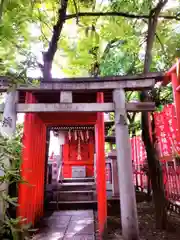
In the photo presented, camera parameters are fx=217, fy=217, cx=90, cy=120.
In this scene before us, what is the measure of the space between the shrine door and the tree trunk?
8060 mm

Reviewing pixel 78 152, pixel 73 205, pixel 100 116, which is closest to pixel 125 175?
pixel 100 116

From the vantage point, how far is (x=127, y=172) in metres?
4.78

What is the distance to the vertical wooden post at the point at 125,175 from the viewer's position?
4539 mm

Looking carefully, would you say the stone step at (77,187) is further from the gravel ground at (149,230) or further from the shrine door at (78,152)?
the shrine door at (78,152)

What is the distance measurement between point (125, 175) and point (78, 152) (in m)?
9.41

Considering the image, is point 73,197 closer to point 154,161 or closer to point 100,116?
point 154,161

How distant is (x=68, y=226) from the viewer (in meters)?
5.97

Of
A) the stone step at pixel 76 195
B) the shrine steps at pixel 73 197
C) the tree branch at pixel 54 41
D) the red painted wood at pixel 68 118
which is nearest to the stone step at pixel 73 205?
the shrine steps at pixel 73 197

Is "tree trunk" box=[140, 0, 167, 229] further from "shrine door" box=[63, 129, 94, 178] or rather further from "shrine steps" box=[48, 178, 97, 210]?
"shrine door" box=[63, 129, 94, 178]

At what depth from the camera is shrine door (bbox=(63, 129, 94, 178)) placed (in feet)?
44.3

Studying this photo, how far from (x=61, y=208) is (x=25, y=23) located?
6.54m

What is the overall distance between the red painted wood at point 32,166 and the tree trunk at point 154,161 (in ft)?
9.54

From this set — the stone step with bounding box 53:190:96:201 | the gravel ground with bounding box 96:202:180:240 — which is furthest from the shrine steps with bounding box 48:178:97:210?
the gravel ground with bounding box 96:202:180:240

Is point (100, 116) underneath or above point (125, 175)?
above
